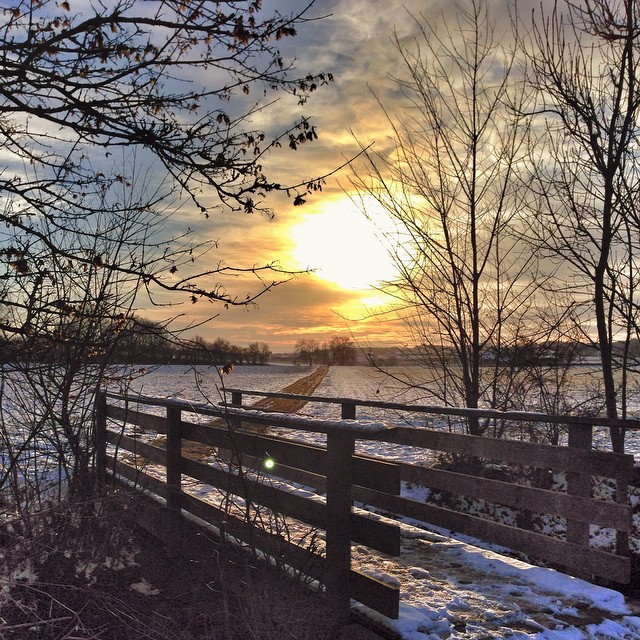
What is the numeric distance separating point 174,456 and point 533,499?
336 cm

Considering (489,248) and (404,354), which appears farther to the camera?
(404,354)

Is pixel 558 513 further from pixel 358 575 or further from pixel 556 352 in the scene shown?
pixel 556 352

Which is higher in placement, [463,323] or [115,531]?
[463,323]

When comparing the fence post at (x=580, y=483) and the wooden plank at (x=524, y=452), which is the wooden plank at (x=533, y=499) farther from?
the wooden plank at (x=524, y=452)

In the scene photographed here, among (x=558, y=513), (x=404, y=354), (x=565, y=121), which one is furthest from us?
(x=404, y=354)

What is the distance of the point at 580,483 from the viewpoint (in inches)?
181

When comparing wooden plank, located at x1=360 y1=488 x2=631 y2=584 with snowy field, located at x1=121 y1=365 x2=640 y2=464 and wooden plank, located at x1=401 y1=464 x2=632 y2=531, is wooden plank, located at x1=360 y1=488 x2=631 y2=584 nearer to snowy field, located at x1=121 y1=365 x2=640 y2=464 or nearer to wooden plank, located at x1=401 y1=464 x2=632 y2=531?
wooden plank, located at x1=401 y1=464 x2=632 y2=531

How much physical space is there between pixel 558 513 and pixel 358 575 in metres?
2.03

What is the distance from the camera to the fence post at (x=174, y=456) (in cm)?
545

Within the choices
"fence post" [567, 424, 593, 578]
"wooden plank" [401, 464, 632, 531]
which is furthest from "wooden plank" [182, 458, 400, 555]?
"fence post" [567, 424, 593, 578]

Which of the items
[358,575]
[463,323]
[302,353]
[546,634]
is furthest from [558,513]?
[302,353]

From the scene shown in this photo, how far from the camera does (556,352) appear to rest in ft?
27.2

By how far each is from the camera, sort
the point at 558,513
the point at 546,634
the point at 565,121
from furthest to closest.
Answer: the point at 565,121
the point at 558,513
the point at 546,634

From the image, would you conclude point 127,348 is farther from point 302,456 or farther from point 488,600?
point 488,600
